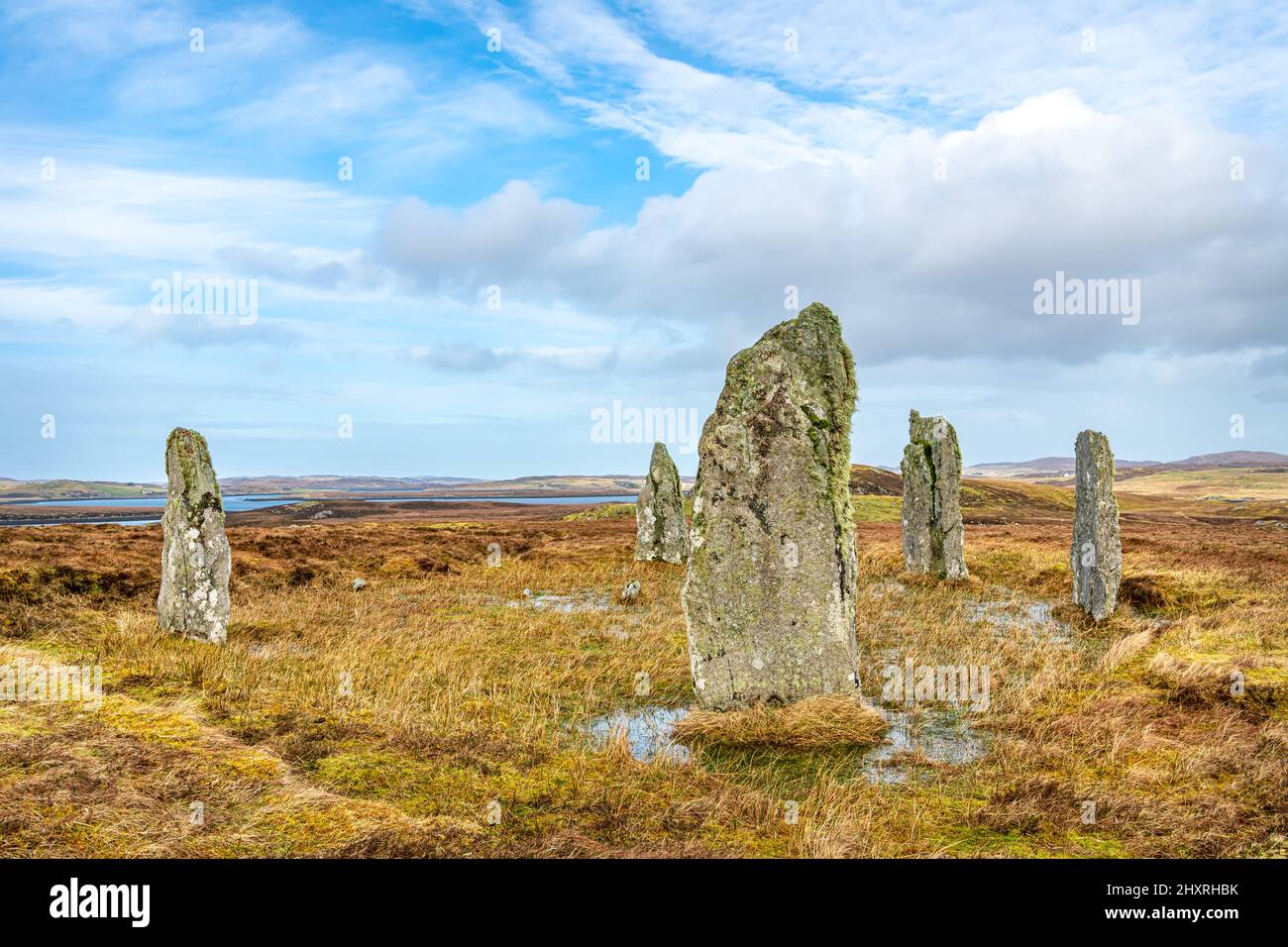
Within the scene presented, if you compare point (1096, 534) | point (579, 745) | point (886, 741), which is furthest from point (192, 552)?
point (1096, 534)

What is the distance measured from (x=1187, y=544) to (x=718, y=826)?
33056mm

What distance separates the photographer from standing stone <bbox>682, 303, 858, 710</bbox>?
10.2 meters

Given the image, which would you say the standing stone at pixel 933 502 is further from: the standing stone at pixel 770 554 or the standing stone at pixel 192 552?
the standing stone at pixel 192 552

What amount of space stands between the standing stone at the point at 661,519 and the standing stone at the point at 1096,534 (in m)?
14.5

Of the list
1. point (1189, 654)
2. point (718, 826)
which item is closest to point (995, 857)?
point (718, 826)

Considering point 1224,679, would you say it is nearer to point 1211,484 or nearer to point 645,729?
point 645,729

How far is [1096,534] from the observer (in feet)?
57.8

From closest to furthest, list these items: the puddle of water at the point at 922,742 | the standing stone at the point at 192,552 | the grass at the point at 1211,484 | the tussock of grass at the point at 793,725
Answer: the puddle of water at the point at 922,742, the tussock of grass at the point at 793,725, the standing stone at the point at 192,552, the grass at the point at 1211,484

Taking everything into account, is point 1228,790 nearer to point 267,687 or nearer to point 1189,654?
point 1189,654

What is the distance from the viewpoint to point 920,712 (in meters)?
10.8

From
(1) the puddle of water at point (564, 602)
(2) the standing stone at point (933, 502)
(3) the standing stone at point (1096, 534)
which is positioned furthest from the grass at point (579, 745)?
(2) the standing stone at point (933, 502)

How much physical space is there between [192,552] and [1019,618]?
18.0 m

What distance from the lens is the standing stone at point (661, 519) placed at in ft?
97.9

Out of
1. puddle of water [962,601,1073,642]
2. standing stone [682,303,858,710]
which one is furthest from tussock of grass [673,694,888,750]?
puddle of water [962,601,1073,642]
